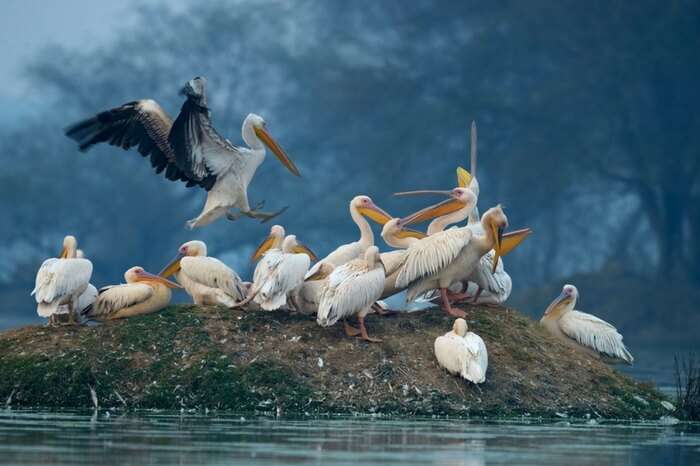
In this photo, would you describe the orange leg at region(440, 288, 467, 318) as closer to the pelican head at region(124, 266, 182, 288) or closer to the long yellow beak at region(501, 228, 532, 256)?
the long yellow beak at region(501, 228, 532, 256)

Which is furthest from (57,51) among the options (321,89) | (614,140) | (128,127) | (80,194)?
(128,127)

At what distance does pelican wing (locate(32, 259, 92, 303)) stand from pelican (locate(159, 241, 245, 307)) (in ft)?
3.32

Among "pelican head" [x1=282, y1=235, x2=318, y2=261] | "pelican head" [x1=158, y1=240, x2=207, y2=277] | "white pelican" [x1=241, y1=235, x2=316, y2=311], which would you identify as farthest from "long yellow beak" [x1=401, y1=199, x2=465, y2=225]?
"pelican head" [x1=158, y1=240, x2=207, y2=277]

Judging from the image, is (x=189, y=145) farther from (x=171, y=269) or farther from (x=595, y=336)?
(x=595, y=336)

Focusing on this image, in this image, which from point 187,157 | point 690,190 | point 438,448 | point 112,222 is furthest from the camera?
point 112,222

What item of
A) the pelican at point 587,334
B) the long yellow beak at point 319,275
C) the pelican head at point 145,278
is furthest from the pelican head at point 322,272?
the pelican at point 587,334

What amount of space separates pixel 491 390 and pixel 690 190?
2966 cm

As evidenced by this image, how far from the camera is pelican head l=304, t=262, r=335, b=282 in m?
14.4

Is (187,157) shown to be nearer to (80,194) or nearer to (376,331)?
(376,331)

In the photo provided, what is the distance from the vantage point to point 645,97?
43.5m

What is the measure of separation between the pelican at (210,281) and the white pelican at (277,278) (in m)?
0.48

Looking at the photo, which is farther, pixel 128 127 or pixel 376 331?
pixel 128 127

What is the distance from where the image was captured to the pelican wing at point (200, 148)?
613 inches

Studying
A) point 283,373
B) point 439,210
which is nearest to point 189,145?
point 439,210
